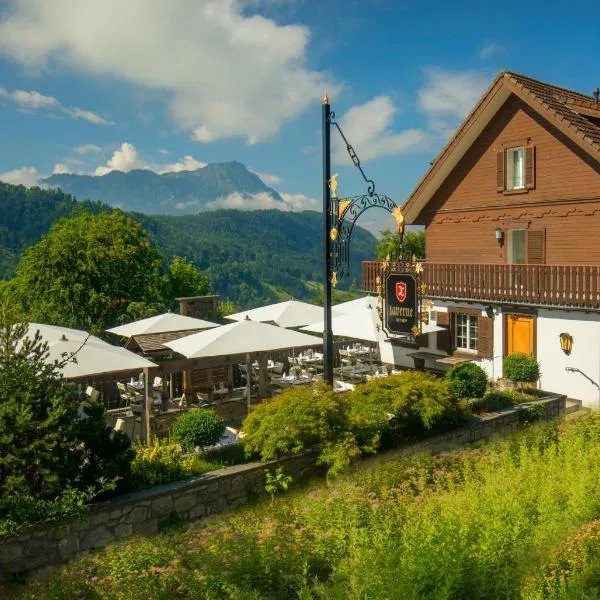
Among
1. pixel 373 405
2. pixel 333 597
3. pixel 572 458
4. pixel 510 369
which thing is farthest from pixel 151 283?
pixel 333 597

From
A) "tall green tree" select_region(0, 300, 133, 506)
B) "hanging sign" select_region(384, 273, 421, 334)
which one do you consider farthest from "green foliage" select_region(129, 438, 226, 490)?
"hanging sign" select_region(384, 273, 421, 334)

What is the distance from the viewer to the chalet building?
17.4 metres

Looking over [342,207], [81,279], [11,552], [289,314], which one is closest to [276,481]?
[11,552]

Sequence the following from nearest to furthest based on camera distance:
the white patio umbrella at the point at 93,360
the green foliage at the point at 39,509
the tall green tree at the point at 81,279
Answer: the green foliage at the point at 39,509 < the white patio umbrella at the point at 93,360 < the tall green tree at the point at 81,279

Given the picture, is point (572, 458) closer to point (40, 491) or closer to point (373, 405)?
point (373, 405)

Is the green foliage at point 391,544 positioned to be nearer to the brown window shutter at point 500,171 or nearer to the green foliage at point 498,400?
the green foliage at point 498,400

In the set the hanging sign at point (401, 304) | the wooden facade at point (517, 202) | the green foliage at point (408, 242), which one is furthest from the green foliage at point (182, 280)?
the hanging sign at point (401, 304)

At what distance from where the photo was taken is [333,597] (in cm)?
583

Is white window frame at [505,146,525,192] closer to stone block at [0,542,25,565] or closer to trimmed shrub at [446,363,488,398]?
trimmed shrub at [446,363,488,398]

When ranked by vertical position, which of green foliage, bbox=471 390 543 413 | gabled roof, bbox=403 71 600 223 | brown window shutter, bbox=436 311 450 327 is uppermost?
gabled roof, bbox=403 71 600 223

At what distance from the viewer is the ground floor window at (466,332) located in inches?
805

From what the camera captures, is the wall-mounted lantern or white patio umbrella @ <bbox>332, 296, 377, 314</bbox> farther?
white patio umbrella @ <bbox>332, 296, 377, 314</bbox>

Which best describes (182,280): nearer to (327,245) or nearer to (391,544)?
(327,245)

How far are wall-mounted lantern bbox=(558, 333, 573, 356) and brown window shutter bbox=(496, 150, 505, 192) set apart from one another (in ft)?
20.0
